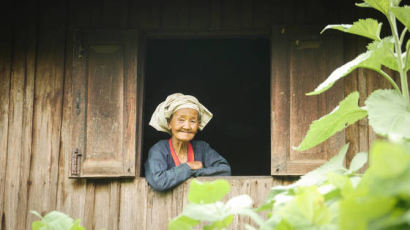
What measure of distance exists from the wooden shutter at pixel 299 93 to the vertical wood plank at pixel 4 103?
2.07m

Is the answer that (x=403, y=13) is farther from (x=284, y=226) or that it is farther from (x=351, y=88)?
(x=351, y=88)

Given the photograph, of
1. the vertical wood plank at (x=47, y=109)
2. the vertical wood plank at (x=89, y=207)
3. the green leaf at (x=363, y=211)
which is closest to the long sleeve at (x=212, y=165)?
the vertical wood plank at (x=89, y=207)

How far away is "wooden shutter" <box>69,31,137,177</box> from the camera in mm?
3625

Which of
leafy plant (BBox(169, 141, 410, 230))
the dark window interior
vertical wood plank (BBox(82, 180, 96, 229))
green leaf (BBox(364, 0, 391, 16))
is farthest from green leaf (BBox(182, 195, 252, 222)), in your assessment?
→ the dark window interior

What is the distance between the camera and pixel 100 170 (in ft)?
11.8

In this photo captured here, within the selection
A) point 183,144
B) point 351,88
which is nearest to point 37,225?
point 351,88

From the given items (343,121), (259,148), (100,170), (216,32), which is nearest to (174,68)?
(259,148)

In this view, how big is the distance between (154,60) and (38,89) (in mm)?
2940

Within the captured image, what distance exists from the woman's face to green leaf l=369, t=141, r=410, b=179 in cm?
366

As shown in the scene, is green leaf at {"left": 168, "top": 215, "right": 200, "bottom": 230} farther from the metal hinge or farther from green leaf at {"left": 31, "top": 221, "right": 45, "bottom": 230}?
the metal hinge

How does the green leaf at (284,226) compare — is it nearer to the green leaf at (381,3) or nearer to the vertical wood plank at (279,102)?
the green leaf at (381,3)

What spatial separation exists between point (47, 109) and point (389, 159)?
3.60 meters

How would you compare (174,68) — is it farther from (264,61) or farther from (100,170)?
(100,170)

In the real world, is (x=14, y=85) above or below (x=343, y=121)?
above
